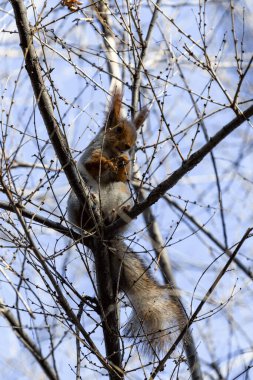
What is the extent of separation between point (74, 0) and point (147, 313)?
205 centimetres

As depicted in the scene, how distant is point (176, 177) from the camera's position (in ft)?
12.7

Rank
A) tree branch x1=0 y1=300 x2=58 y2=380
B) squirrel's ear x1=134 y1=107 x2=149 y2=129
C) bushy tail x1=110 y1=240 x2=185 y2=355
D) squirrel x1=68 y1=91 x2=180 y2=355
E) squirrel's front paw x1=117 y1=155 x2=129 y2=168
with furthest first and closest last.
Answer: squirrel's ear x1=134 y1=107 x2=149 y2=129
squirrel's front paw x1=117 y1=155 x2=129 y2=168
squirrel x1=68 y1=91 x2=180 y2=355
bushy tail x1=110 y1=240 x2=185 y2=355
tree branch x1=0 y1=300 x2=58 y2=380

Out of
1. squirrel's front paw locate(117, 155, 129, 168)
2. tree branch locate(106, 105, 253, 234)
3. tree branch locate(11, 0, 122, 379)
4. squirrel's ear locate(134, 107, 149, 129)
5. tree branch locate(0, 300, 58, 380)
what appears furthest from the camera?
squirrel's ear locate(134, 107, 149, 129)

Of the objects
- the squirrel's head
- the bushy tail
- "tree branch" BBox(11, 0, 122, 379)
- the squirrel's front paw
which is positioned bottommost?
the bushy tail

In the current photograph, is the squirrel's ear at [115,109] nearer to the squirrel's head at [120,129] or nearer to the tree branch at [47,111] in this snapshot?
the squirrel's head at [120,129]

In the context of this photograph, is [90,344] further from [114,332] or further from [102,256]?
[102,256]

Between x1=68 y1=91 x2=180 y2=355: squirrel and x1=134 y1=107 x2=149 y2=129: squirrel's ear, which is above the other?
x1=134 y1=107 x2=149 y2=129: squirrel's ear

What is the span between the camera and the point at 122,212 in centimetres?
436

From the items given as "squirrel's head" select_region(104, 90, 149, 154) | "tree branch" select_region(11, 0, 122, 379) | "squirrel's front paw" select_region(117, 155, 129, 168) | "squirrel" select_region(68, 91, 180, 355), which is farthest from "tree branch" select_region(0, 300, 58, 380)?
"squirrel's head" select_region(104, 90, 149, 154)

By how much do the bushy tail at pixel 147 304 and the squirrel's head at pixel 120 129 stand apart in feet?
2.89

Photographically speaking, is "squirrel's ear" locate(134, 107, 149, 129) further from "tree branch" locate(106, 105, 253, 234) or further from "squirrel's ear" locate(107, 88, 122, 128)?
"tree branch" locate(106, 105, 253, 234)

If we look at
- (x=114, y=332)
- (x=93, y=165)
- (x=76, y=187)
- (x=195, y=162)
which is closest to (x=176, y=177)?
(x=195, y=162)

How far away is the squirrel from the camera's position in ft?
14.8

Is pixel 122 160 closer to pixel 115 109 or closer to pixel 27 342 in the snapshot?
pixel 115 109
